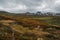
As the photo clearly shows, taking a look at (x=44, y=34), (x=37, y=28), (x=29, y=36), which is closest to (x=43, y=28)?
(x=37, y=28)

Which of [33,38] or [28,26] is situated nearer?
[33,38]

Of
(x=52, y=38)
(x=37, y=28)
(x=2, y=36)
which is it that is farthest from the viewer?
(x=37, y=28)

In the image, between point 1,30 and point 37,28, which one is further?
point 37,28

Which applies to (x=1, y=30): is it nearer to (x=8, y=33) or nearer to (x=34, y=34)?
(x=8, y=33)

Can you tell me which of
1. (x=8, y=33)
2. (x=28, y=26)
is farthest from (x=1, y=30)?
(x=28, y=26)

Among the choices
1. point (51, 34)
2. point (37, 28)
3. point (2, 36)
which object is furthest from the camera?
point (37, 28)

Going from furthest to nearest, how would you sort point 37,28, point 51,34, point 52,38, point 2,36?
point 37,28 < point 51,34 < point 52,38 < point 2,36

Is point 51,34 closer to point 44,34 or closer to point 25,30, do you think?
point 44,34

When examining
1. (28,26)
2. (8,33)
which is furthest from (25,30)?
(8,33)
